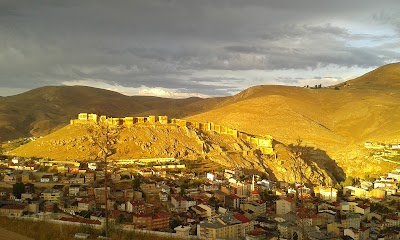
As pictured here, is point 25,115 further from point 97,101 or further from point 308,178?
point 308,178

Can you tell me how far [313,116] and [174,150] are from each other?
30.9 m

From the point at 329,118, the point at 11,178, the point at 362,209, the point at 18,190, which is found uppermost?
the point at 329,118

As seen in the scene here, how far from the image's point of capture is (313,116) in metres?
62.1

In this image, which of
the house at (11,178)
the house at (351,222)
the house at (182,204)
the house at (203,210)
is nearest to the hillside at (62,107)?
the house at (11,178)

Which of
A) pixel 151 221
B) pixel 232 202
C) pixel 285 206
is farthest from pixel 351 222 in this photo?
pixel 151 221

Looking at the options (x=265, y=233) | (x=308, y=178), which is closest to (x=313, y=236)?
(x=265, y=233)

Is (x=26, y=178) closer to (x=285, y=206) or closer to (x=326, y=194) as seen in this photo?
(x=285, y=206)

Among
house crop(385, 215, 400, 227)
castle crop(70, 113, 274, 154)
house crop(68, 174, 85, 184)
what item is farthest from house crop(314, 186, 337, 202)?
house crop(68, 174, 85, 184)

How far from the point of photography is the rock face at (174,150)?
36.8m

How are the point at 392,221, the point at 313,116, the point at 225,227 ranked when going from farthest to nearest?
the point at 313,116, the point at 392,221, the point at 225,227

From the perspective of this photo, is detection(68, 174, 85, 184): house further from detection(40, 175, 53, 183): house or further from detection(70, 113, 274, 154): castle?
detection(70, 113, 274, 154): castle

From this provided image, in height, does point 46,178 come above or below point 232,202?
above

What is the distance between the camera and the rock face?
121ft

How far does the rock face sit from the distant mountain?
3364mm
